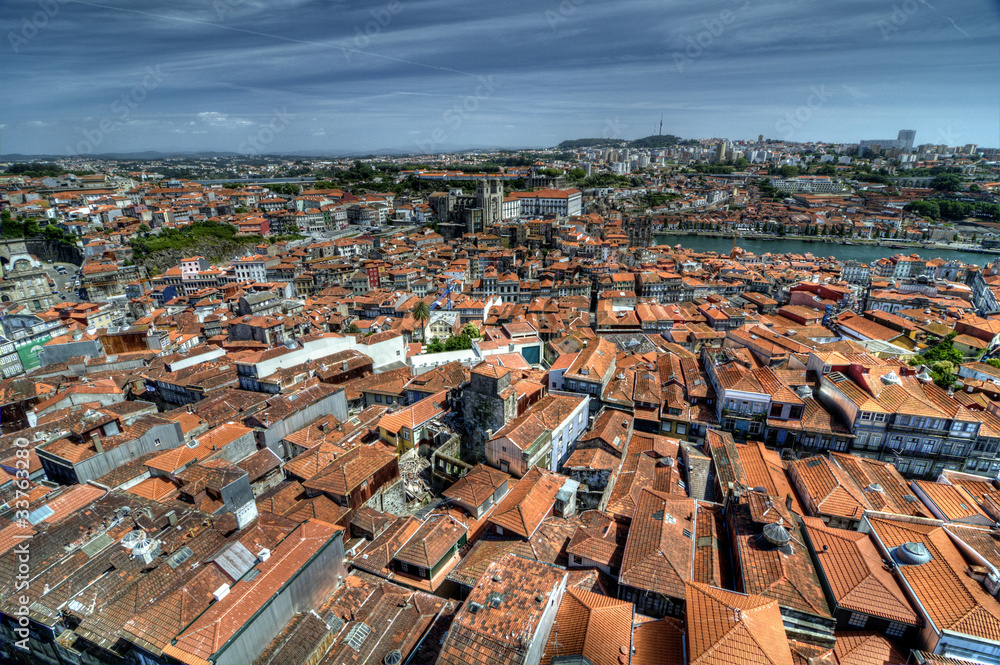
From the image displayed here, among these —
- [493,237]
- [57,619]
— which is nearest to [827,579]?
[57,619]

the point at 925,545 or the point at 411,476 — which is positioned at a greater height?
the point at 925,545

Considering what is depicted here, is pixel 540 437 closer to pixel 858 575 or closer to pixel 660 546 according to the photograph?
pixel 660 546

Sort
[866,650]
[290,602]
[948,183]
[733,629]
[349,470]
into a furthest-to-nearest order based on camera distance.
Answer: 1. [948,183]
2. [349,470]
3. [290,602]
4. [866,650]
5. [733,629]

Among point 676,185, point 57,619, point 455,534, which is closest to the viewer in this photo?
point 57,619

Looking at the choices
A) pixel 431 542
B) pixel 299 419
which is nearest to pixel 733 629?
pixel 431 542

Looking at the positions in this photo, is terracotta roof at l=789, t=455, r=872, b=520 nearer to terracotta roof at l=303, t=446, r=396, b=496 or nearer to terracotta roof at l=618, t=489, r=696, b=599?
terracotta roof at l=618, t=489, r=696, b=599

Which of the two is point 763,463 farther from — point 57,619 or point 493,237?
point 493,237

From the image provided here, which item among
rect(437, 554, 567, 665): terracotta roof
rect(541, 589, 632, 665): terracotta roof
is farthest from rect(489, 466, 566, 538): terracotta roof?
rect(541, 589, 632, 665): terracotta roof

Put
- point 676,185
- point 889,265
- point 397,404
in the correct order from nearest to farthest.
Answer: point 397,404 < point 889,265 < point 676,185
